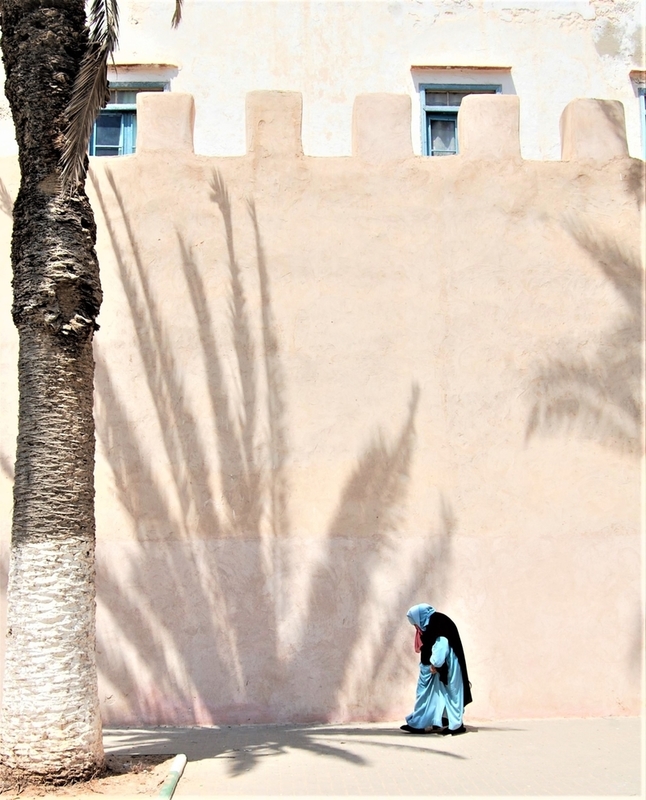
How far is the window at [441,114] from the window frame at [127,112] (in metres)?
3.22

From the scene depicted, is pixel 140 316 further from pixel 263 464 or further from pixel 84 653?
pixel 84 653

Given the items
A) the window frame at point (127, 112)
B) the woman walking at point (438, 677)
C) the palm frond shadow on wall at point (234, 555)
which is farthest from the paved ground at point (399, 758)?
the window frame at point (127, 112)

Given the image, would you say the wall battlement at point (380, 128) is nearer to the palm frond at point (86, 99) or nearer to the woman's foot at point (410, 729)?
the palm frond at point (86, 99)

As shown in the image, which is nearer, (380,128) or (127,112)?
(380,128)

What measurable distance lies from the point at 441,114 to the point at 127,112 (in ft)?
12.5

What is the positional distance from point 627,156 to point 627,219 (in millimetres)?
629

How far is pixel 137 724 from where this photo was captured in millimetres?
8773

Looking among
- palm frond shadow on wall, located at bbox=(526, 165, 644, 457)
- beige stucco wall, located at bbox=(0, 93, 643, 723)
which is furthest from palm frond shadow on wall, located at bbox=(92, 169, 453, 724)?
palm frond shadow on wall, located at bbox=(526, 165, 644, 457)

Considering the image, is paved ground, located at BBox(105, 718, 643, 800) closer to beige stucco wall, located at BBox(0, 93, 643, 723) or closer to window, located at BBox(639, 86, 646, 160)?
beige stucco wall, located at BBox(0, 93, 643, 723)

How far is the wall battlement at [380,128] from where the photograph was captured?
957cm

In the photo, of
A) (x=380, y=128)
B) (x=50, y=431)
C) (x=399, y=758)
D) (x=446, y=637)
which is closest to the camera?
(x=50, y=431)

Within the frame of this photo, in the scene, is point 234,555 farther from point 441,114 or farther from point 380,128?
point 441,114

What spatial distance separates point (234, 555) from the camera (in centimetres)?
897

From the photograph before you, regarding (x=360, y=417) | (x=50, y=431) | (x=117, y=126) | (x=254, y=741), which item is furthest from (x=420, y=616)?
(x=117, y=126)
